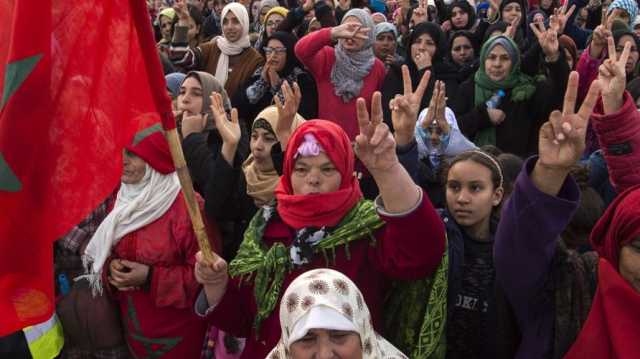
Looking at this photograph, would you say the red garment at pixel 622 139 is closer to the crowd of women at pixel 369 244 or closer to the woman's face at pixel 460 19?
the crowd of women at pixel 369 244

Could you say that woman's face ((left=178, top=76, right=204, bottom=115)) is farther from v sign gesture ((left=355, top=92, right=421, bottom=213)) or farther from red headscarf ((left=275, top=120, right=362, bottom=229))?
v sign gesture ((left=355, top=92, right=421, bottom=213))

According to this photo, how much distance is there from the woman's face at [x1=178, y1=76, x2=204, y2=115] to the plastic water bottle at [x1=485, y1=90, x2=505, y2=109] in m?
1.91

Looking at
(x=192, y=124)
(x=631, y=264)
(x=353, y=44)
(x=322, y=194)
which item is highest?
(x=353, y=44)

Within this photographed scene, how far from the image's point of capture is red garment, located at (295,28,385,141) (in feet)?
16.4

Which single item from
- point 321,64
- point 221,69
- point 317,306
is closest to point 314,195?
point 317,306

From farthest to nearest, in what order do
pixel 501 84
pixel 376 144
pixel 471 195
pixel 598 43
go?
pixel 598 43, pixel 501 84, pixel 471 195, pixel 376 144

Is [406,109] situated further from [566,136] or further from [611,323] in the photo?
[611,323]

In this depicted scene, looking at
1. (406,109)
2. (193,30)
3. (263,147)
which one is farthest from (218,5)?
(406,109)

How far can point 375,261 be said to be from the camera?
244 centimetres

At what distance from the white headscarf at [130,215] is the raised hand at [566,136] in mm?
1697

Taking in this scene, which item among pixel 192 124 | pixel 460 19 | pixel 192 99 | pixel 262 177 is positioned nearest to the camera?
pixel 262 177

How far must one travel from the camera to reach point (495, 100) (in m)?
4.74

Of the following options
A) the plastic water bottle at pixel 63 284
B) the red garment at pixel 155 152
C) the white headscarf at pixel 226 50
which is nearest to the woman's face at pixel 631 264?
the red garment at pixel 155 152

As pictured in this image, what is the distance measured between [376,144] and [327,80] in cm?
302
